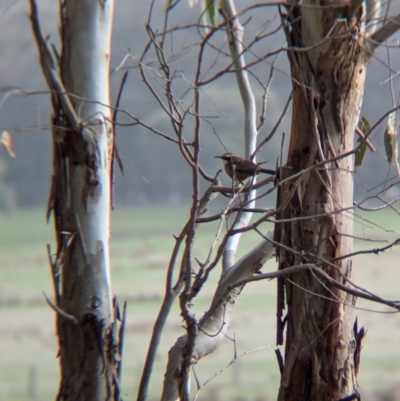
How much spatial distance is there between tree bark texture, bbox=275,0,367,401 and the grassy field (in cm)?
183

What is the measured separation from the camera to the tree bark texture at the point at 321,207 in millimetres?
1080

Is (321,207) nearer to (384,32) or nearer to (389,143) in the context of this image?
(389,143)

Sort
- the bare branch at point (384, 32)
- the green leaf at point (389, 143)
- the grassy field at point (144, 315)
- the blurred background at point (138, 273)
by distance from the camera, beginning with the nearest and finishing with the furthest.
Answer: the bare branch at point (384, 32) → the green leaf at point (389, 143) → the blurred background at point (138, 273) → the grassy field at point (144, 315)

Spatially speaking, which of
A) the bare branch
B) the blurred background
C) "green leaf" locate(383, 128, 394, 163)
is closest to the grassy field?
the blurred background

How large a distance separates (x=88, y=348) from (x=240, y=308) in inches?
105

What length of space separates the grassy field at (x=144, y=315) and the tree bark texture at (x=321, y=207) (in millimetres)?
1830

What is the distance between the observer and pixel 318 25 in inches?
42.8

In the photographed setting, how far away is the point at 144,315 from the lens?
3.62m

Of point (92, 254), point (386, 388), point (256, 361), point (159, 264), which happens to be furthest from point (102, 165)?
point (159, 264)

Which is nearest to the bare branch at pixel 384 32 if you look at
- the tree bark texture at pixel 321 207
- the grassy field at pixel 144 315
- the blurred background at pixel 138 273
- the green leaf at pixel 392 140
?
the tree bark texture at pixel 321 207

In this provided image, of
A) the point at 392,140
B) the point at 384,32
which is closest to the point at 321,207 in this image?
the point at 392,140

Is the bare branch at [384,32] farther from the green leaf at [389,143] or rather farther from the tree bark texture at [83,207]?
the tree bark texture at [83,207]

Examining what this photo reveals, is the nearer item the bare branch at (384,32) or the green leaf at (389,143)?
the bare branch at (384,32)

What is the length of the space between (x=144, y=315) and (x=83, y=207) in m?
2.57
